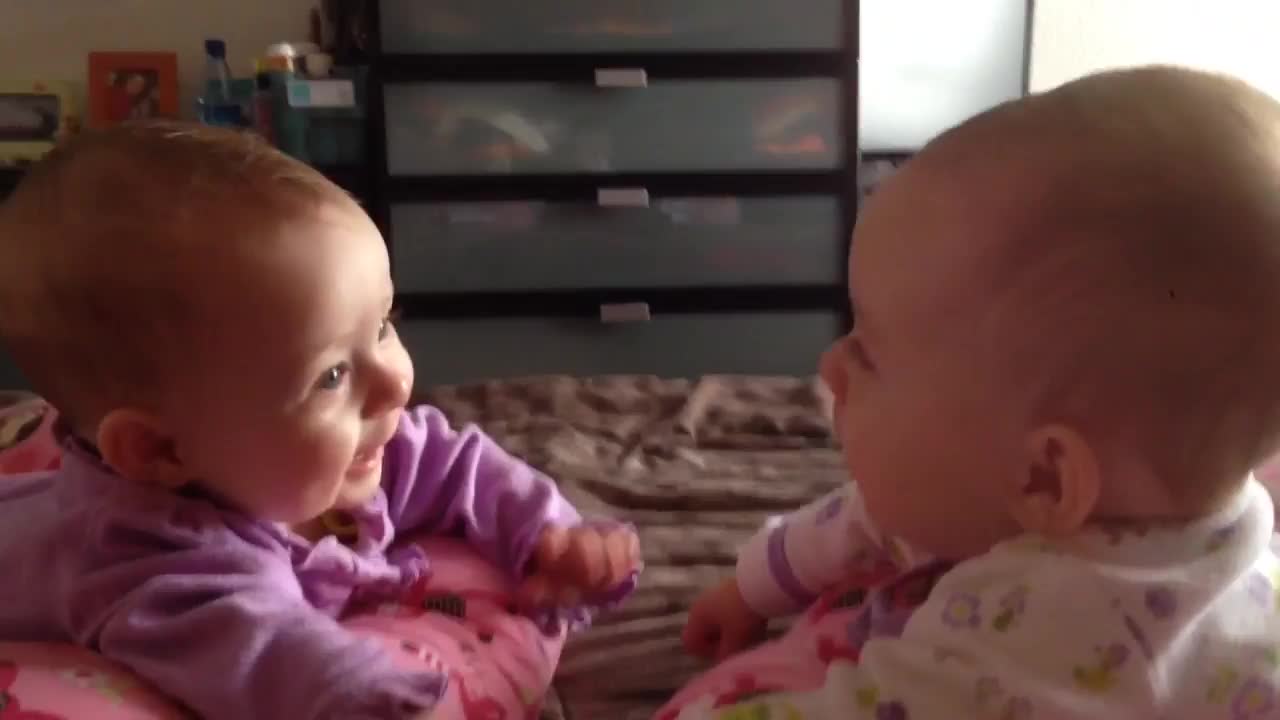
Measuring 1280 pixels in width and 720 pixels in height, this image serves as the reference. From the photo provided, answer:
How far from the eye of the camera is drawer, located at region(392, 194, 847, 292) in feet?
7.56

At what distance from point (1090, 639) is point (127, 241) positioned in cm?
52

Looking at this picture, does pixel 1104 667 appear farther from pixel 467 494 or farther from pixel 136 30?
pixel 136 30

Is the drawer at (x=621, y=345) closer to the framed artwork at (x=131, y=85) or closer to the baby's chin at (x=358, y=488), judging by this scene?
the framed artwork at (x=131, y=85)

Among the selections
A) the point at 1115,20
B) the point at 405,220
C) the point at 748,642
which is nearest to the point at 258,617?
the point at 748,642

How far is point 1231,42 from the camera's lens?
8.23 ft

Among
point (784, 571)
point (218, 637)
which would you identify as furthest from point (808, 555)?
point (218, 637)

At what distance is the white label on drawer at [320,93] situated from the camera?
2.21 metres

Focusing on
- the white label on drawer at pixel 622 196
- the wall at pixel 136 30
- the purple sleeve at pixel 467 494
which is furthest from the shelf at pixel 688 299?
the purple sleeve at pixel 467 494

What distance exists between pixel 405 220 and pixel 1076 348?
1.81 metres

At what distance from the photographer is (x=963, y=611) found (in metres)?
0.62

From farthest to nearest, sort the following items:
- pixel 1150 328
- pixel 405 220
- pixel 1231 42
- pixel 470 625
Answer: pixel 1231 42, pixel 405 220, pixel 470 625, pixel 1150 328

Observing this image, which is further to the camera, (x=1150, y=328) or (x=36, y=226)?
(x=36, y=226)

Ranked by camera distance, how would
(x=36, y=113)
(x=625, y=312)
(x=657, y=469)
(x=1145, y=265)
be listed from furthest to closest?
(x=36, y=113), (x=625, y=312), (x=657, y=469), (x=1145, y=265)

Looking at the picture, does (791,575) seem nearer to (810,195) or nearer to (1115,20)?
(810,195)
